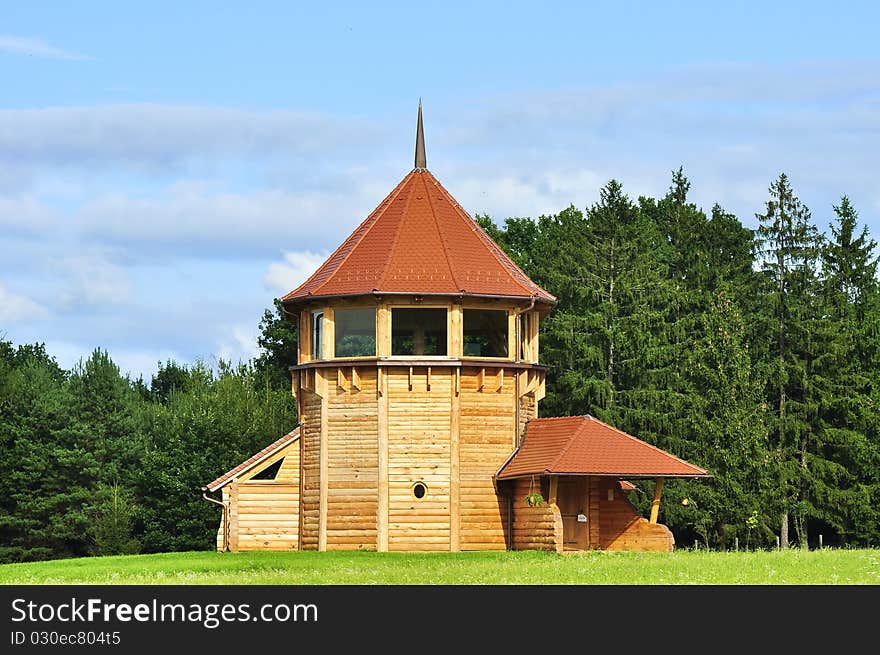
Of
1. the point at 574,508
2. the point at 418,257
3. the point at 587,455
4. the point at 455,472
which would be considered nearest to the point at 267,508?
the point at 455,472

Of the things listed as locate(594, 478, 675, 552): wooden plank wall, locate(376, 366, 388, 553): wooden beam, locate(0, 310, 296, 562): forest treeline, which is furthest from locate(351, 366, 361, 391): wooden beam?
locate(0, 310, 296, 562): forest treeline

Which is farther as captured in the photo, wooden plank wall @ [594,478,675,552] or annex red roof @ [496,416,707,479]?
wooden plank wall @ [594,478,675,552]

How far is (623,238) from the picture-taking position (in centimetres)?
6394

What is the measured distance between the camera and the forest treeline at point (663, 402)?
55.0 meters

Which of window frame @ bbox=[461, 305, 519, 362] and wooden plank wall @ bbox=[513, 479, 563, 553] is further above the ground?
window frame @ bbox=[461, 305, 519, 362]

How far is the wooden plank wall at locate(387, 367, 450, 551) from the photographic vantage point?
45031 mm

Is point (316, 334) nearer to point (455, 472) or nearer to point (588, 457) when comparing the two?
point (455, 472)

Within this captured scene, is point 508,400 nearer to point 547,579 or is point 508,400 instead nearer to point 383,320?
point 383,320

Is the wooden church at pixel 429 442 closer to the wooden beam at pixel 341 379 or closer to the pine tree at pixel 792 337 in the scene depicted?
the wooden beam at pixel 341 379

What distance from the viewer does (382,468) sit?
4512 centimetres

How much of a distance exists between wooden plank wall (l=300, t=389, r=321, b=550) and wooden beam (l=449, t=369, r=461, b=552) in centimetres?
419

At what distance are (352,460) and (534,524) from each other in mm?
5736

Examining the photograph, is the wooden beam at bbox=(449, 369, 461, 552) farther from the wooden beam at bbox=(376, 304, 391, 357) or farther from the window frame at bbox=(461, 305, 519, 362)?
the wooden beam at bbox=(376, 304, 391, 357)
